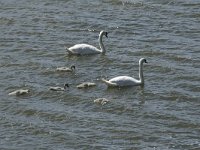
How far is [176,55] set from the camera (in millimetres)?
26531

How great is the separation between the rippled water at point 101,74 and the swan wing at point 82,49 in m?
0.29

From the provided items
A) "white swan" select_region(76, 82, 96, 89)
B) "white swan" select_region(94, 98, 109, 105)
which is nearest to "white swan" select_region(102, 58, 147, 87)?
"white swan" select_region(76, 82, 96, 89)

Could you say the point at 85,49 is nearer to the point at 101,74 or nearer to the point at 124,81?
the point at 101,74

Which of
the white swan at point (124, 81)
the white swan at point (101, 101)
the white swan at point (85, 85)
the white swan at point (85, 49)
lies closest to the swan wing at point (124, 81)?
the white swan at point (124, 81)

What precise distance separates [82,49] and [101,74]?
2601 millimetres

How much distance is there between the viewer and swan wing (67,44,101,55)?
90.4ft

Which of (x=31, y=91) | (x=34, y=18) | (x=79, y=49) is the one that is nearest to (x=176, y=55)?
(x=79, y=49)

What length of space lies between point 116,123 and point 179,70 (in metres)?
5.03

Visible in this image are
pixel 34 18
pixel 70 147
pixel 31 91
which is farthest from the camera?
pixel 34 18

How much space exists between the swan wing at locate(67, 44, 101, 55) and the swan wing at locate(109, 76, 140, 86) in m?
3.73

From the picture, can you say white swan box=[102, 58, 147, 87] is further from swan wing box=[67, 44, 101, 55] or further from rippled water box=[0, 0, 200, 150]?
swan wing box=[67, 44, 101, 55]

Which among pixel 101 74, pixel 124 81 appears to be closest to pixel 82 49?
pixel 101 74

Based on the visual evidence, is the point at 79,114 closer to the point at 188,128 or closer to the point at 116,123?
the point at 116,123

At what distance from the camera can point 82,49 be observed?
2766 cm
